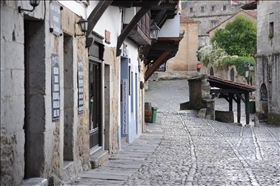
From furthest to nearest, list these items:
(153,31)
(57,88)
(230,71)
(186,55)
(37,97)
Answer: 1. (186,55)
2. (230,71)
3. (153,31)
4. (57,88)
5. (37,97)

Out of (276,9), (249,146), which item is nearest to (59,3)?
(249,146)

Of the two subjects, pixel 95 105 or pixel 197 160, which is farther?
pixel 197 160

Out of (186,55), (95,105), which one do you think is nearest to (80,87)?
(95,105)

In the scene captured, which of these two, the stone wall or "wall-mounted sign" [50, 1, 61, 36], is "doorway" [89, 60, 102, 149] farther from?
"wall-mounted sign" [50, 1, 61, 36]

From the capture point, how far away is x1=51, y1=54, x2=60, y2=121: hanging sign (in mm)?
6906

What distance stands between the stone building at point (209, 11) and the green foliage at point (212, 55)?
22017 millimetres

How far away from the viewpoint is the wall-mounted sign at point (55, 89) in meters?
6.91

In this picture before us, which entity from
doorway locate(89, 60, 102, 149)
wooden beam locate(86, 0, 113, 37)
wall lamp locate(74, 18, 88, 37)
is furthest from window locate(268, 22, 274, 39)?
wall lamp locate(74, 18, 88, 37)

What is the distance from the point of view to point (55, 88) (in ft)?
22.9

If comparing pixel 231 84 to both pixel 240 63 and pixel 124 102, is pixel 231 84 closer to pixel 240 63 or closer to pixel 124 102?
pixel 124 102

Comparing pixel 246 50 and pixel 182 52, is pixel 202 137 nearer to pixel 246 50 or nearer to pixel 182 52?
pixel 246 50

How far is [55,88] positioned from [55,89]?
0.01 m

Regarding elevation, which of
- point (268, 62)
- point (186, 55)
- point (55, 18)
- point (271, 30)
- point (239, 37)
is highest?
point (239, 37)

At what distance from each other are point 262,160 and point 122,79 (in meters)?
4.47
